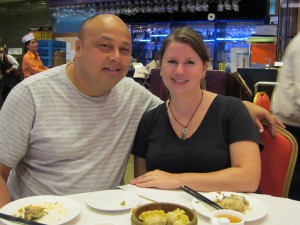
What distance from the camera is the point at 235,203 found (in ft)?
4.25

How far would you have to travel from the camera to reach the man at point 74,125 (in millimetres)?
1709

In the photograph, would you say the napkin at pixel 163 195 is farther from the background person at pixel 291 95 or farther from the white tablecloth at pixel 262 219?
the background person at pixel 291 95

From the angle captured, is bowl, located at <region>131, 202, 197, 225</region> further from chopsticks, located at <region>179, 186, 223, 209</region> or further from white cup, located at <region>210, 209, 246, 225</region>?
chopsticks, located at <region>179, 186, 223, 209</region>

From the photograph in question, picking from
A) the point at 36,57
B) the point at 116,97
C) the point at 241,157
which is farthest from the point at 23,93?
the point at 36,57

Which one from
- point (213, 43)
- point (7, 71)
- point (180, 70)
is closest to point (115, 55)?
point (180, 70)

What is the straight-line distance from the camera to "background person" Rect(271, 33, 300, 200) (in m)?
2.18

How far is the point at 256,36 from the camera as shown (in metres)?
5.60

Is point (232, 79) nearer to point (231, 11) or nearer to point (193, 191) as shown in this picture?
point (193, 191)

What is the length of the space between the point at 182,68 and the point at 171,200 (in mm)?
688

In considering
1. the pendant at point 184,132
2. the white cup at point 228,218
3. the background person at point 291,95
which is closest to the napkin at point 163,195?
the white cup at point 228,218

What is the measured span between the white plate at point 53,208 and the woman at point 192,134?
0.34 metres

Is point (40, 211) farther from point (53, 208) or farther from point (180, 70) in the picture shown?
point (180, 70)

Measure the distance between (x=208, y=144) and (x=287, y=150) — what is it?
413mm

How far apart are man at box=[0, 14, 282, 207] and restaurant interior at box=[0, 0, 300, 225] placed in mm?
292
